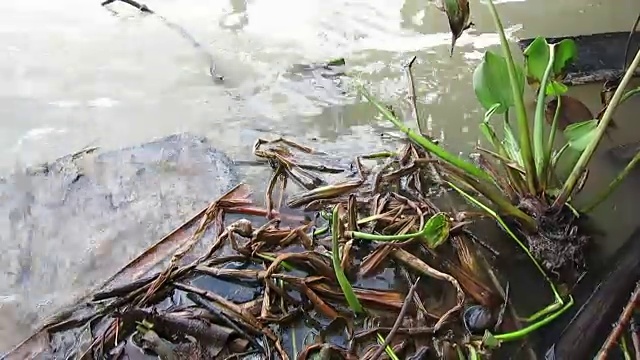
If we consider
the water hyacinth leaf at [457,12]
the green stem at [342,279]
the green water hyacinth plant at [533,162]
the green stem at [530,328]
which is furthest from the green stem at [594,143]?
the green stem at [342,279]

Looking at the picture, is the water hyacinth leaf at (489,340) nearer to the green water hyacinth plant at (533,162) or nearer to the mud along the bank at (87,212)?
the green water hyacinth plant at (533,162)

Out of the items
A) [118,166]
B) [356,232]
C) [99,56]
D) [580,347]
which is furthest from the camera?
[99,56]

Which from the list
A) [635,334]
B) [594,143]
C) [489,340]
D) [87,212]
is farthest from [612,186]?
[87,212]

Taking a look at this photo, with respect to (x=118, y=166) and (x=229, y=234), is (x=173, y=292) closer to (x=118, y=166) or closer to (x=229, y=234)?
(x=229, y=234)

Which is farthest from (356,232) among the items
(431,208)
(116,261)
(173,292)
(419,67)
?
(419,67)

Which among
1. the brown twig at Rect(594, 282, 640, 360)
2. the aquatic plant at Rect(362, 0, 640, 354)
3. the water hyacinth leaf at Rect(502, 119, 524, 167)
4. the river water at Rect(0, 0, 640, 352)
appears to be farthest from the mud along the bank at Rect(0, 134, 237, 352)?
the brown twig at Rect(594, 282, 640, 360)

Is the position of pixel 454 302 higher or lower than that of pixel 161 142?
lower

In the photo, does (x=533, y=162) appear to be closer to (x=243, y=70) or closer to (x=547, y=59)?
(x=547, y=59)
